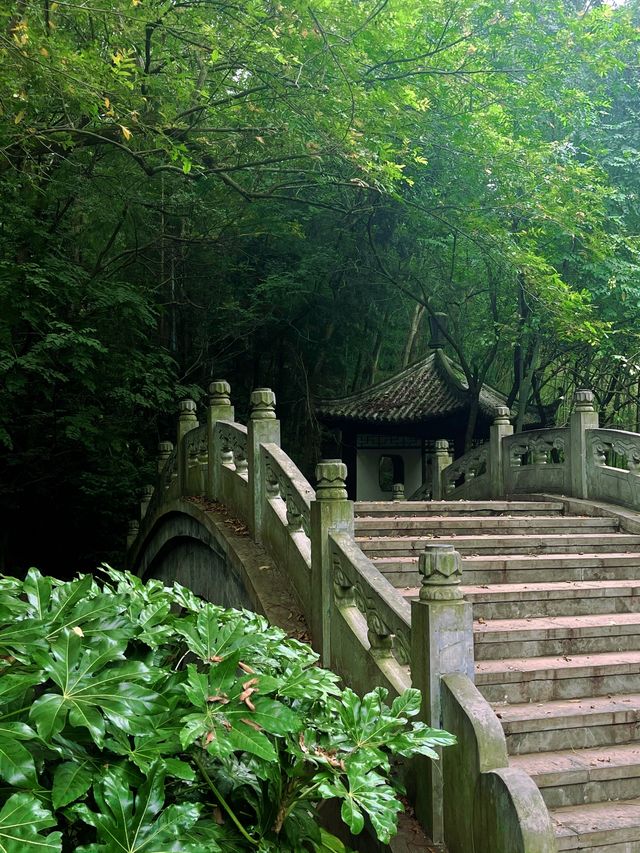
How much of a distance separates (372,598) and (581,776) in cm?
156

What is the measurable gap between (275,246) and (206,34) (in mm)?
9875

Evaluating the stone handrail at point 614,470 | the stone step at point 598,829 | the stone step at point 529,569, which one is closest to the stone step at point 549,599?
the stone step at point 529,569

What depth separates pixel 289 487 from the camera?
636 cm

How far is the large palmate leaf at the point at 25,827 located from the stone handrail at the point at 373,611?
101 inches

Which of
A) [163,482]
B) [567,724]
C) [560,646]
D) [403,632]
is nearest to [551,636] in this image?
[560,646]

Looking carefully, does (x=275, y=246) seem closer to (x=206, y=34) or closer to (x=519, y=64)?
(x=519, y=64)

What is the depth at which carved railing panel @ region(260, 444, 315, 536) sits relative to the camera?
6086mm

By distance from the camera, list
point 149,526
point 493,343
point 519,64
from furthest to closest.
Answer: point 493,343
point 519,64
point 149,526

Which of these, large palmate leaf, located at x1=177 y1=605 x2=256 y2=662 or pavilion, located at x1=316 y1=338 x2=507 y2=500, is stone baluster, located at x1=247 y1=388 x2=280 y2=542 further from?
pavilion, located at x1=316 y1=338 x2=507 y2=500

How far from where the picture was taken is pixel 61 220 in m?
12.7

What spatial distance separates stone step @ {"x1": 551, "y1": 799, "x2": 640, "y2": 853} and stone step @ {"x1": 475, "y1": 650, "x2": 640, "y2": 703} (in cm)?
87

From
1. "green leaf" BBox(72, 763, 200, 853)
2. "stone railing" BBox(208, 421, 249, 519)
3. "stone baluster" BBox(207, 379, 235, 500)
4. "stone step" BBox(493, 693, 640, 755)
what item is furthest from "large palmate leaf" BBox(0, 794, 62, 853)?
"stone baluster" BBox(207, 379, 235, 500)

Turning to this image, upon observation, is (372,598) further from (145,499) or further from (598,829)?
(145,499)

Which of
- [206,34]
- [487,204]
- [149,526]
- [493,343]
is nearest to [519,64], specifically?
[487,204]
